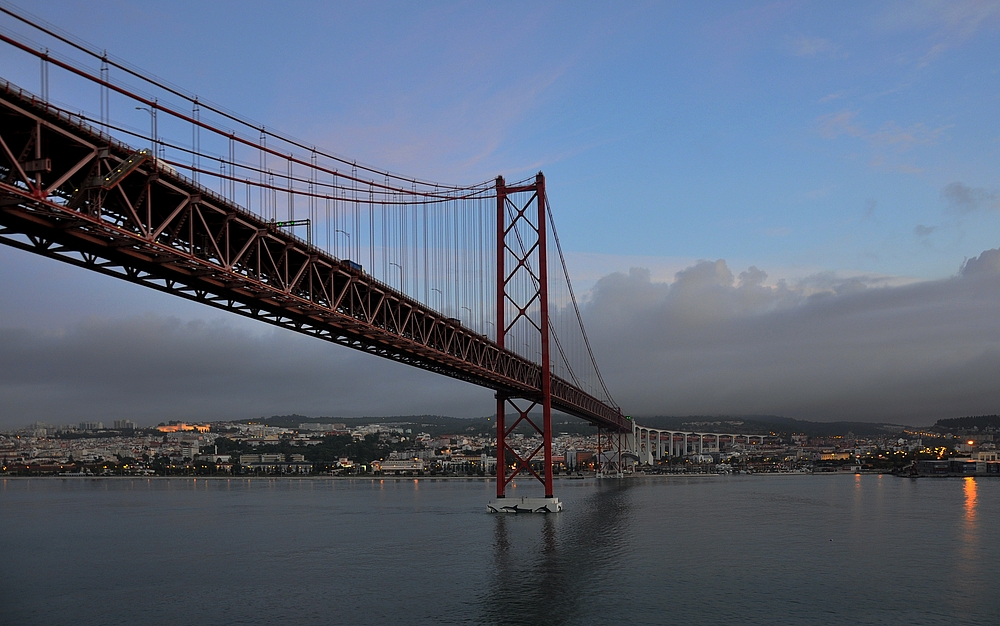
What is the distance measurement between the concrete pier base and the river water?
74 cm

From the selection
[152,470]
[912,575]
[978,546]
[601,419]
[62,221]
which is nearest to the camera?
[62,221]

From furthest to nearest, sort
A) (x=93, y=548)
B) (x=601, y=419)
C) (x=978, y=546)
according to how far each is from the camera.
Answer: (x=601, y=419)
(x=93, y=548)
(x=978, y=546)

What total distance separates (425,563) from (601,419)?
5469 cm

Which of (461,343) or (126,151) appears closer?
(126,151)

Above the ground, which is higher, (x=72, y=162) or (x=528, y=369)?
(x=72, y=162)

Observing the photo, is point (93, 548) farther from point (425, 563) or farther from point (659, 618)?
point (659, 618)

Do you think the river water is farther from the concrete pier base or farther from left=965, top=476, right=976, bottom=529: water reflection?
the concrete pier base

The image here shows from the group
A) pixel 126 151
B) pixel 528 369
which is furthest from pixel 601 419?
pixel 126 151

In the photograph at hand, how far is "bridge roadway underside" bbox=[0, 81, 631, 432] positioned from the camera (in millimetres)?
15250

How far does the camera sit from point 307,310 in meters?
24.9

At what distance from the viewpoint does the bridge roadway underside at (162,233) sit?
15.2 m

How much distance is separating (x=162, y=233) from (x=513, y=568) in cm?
1638

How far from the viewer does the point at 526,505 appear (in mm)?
46688

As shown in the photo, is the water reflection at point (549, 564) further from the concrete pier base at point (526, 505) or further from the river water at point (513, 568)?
the concrete pier base at point (526, 505)
